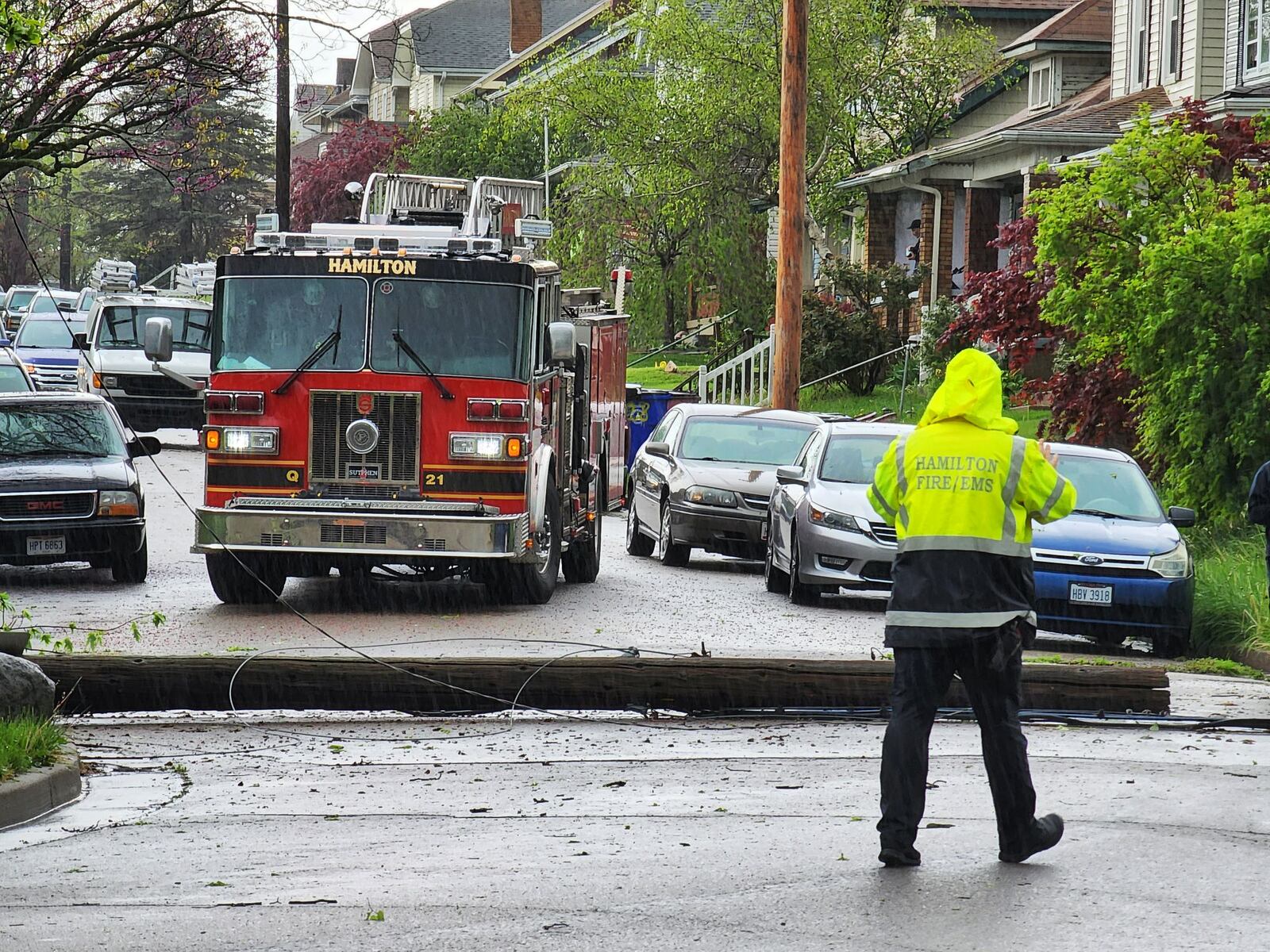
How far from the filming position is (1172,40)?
3108 centimetres

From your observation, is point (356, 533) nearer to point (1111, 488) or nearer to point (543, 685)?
point (543, 685)

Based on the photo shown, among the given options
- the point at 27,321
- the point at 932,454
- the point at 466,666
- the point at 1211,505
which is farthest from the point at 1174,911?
the point at 27,321

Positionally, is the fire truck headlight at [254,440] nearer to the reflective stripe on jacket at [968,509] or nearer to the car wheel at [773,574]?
the car wheel at [773,574]

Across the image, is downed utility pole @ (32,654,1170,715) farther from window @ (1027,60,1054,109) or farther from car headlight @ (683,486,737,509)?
window @ (1027,60,1054,109)

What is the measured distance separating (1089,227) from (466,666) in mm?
10649

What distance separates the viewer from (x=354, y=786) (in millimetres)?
9125

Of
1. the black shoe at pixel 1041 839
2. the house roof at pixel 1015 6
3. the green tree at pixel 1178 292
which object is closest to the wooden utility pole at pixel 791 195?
the green tree at pixel 1178 292

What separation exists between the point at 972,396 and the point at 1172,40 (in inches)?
1007

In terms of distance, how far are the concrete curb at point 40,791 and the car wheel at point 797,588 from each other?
28.6 feet

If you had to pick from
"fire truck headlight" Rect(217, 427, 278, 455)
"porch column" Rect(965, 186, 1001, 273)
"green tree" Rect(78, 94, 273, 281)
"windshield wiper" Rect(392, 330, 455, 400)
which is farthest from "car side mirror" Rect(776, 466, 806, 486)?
"green tree" Rect(78, 94, 273, 281)

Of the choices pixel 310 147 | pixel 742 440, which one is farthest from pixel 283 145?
pixel 310 147

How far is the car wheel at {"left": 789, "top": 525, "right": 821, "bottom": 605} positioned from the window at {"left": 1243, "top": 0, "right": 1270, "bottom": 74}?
45.2 ft

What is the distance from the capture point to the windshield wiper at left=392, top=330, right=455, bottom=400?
50.1 feet

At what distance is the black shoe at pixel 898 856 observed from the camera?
275 inches
